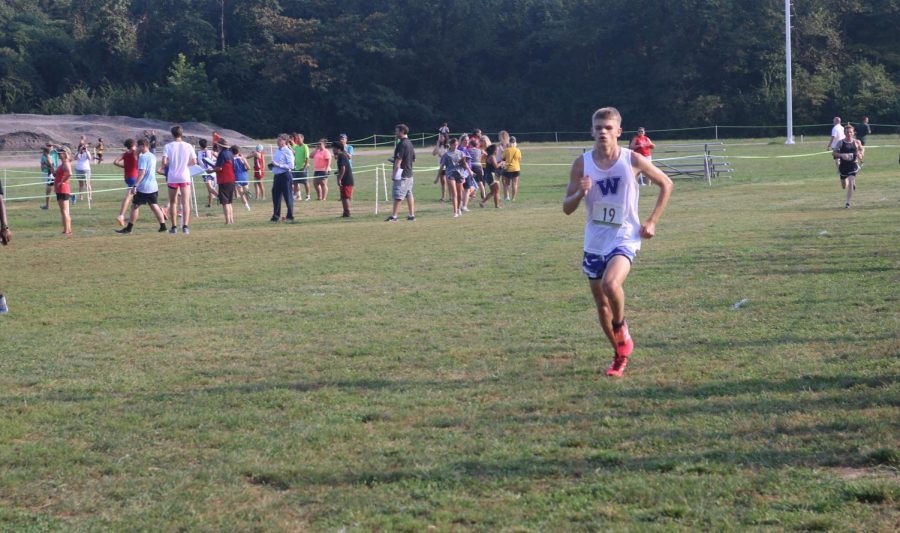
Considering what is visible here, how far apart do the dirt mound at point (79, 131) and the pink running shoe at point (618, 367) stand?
5492 cm

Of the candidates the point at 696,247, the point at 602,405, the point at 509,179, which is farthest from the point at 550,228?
the point at 602,405

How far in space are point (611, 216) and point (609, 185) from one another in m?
0.22

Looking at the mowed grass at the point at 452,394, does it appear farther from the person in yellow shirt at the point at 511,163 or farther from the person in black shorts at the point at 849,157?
the person in yellow shirt at the point at 511,163

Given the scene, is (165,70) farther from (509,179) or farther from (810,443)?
(810,443)

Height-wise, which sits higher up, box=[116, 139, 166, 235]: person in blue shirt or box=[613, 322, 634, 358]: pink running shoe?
box=[116, 139, 166, 235]: person in blue shirt

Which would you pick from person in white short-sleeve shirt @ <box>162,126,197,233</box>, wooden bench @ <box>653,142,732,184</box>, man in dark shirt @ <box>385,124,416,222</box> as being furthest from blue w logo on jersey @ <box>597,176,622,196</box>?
wooden bench @ <box>653,142,732,184</box>

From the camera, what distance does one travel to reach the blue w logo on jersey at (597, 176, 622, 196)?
24.6 ft

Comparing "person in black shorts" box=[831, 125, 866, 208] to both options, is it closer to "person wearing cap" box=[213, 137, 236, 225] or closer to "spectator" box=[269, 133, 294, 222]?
A: "spectator" box=[269, 133, 294, 222]

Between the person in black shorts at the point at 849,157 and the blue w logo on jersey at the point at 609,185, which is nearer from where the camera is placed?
the blue w logo on jersey at the point at 609,185

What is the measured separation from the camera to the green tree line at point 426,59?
72812mm

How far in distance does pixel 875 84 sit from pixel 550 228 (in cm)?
5450

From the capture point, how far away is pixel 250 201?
29.7 metres

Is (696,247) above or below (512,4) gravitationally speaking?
below

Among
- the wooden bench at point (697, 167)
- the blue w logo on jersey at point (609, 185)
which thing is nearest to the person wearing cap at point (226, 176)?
the blue w logo on jersey at point (609, 185)
